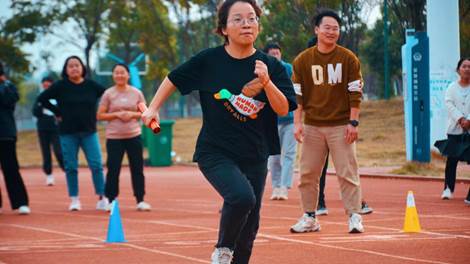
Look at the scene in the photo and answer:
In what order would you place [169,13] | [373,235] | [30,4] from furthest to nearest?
[30,4], [169,13], [373,235]

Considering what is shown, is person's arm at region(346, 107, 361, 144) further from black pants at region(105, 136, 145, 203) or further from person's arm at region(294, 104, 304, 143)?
black pants at region(105, 136, 145, 203)

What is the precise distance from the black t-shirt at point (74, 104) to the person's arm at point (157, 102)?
7.81 meters

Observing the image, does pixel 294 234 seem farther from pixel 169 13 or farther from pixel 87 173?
pixel 169 13

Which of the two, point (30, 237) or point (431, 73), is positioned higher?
point (431, 73)

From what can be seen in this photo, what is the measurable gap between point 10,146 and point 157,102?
7.91 meters

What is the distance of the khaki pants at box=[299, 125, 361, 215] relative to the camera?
10.3 m

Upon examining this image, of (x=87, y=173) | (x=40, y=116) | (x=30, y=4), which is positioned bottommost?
(x=87, y=173)

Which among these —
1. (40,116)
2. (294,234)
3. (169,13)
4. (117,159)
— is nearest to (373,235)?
(294,234)

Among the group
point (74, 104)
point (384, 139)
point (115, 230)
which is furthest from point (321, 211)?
point (384, 139)

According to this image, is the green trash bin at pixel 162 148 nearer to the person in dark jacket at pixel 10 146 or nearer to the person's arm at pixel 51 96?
the person's arm at pixel 51 96

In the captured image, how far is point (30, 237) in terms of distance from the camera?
36.2ft

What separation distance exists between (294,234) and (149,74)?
1328 inches

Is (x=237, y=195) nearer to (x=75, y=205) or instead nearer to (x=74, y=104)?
(x=74, y=104)

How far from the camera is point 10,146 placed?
14367 millimetres
